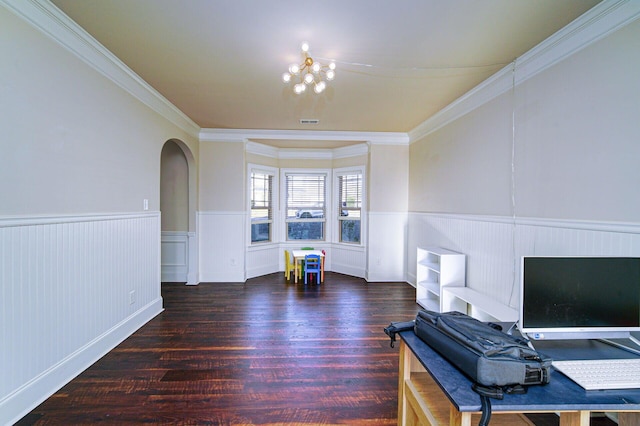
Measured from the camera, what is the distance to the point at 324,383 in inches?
87.0

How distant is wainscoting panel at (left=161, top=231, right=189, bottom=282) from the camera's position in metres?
4.95

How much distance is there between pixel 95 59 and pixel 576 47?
386 centimetres

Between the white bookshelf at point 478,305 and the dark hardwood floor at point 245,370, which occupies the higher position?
the white bookshelf at point 478,305

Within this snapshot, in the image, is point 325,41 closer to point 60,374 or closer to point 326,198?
point 60,374

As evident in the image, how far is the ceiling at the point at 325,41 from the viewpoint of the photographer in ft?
6.42

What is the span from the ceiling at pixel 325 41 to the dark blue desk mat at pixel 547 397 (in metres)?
2.21

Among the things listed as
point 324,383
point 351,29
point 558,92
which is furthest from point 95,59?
point 558,92

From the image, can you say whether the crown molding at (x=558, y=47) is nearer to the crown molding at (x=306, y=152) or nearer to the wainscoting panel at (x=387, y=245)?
the wainscoting panel at (x=387, y=245)

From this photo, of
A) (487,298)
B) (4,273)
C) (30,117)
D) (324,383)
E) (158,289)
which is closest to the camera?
(4,273)

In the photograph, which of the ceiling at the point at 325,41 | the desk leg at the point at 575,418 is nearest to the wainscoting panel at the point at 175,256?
the ceiling at the point at 325,41

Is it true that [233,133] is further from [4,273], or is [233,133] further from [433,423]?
[433,423]

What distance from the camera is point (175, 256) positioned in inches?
196

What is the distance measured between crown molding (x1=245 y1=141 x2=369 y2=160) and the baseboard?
3.60 m

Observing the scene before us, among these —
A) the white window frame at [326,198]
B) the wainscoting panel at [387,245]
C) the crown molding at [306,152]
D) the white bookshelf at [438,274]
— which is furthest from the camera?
the white window frame at [326,198]
